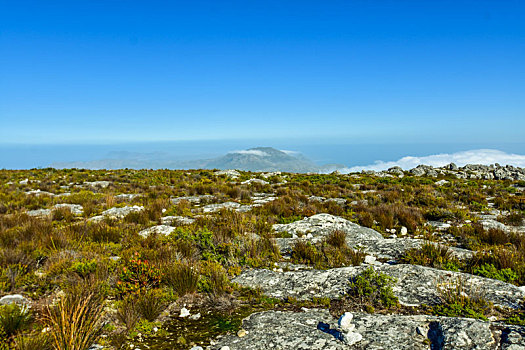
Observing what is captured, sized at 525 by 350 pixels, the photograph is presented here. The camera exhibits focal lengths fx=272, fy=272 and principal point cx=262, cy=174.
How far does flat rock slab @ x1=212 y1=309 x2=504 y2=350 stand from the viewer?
11.0ft

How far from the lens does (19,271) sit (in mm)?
5488

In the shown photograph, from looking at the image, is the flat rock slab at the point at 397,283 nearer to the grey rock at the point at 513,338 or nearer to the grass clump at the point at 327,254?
the grass clump at the point at 327,254

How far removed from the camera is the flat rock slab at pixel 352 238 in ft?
23.4

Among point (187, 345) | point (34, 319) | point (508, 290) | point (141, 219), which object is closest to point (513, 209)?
point (508, 290)

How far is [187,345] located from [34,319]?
253 centimetres

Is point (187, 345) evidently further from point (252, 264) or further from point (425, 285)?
point (425, 285)

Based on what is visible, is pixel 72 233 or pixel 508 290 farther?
pixel 72 233

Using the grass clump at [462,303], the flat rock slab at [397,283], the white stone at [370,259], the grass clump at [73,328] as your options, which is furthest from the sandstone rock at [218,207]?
the grass clump at [462,303]

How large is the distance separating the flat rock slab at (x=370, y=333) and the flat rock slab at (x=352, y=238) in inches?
125

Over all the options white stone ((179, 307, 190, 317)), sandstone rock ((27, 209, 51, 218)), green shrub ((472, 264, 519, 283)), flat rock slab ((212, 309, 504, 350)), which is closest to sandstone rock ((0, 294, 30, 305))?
white stone ((179, 307, 190, 317))

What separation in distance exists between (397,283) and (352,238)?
310 cm

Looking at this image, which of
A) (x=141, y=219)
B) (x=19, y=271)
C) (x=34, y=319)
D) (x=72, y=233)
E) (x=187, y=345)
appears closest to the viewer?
(x=187, y=345)

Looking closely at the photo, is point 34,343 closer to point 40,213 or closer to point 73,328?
point 73,328

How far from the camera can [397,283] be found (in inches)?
204
